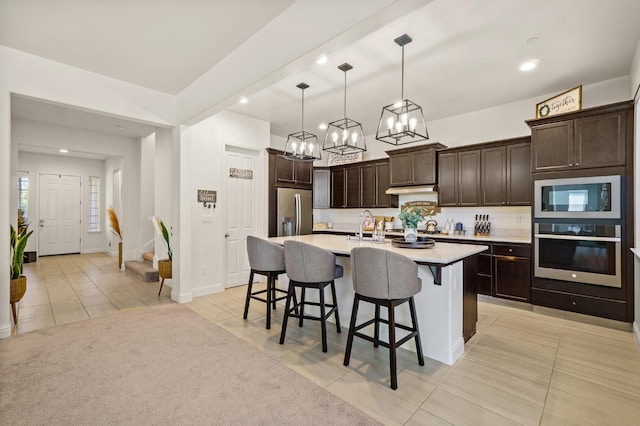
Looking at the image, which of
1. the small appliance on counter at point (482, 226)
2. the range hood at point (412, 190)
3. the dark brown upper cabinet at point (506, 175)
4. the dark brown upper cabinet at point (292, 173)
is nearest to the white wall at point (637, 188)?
the dark brown upper cabinet at point (506, 175)

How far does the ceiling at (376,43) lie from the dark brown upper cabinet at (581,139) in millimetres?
554

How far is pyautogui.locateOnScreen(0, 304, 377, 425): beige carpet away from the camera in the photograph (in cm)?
188

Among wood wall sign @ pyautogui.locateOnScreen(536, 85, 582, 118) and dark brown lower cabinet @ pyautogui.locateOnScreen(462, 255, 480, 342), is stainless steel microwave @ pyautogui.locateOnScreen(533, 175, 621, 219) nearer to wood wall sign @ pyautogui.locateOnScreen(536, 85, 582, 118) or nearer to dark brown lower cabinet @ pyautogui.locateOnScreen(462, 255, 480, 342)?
wood wall sign @ pyautogui.locateOnScreen(536, 85, 582, 118)

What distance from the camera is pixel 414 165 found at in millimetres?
5289

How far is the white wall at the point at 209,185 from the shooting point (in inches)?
175

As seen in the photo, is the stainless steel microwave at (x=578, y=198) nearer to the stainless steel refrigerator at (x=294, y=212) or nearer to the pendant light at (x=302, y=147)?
the pendant light at (x=302, y=147)

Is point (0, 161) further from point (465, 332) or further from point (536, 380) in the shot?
point (536, 380)

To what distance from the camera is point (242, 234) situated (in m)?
5.13

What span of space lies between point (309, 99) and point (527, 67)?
2.64 metres

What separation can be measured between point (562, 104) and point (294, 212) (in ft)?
13.5

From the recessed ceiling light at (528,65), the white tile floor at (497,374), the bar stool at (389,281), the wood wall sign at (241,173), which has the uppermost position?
the recessed ceiling light at (528,65)

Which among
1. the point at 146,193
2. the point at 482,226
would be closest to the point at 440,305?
the point at 482,226

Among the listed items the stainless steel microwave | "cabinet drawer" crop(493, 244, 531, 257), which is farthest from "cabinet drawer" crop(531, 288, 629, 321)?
the stainless steel microwave

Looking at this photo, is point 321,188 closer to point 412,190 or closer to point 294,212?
point 294,212
